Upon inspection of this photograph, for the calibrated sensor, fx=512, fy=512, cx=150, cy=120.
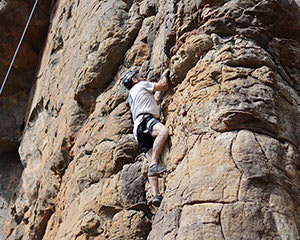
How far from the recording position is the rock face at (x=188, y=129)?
5312 millimetres

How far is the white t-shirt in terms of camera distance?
692 cm

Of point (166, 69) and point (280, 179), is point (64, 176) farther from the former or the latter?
point (280, 179)

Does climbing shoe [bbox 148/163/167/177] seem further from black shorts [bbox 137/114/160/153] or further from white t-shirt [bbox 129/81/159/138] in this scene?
white t-shirt [bbox 129/81/159/138]

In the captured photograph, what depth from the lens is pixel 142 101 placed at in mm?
6980

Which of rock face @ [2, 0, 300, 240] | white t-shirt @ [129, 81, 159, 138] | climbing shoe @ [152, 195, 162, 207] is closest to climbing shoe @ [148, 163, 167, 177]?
rock face @ [2, 0, 300, 240]

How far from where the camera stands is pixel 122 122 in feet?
26.1

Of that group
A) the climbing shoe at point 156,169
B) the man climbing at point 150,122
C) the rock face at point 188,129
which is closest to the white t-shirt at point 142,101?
the man climbing at point 150,122

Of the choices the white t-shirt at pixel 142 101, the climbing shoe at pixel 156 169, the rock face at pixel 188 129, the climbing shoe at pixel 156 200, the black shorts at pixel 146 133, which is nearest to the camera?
the rock face at pixel 188 129

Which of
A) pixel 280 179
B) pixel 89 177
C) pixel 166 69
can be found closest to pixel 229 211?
pixel 280 179

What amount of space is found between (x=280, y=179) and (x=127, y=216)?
Result: 93.8 inches

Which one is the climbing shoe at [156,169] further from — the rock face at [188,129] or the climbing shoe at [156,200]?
the climbing shoe at [156,200]

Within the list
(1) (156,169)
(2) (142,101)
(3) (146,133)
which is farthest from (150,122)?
(1) (156,169)

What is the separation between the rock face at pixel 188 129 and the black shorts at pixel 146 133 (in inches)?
11.2

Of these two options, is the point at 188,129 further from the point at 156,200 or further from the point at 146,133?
the point at 156,200
